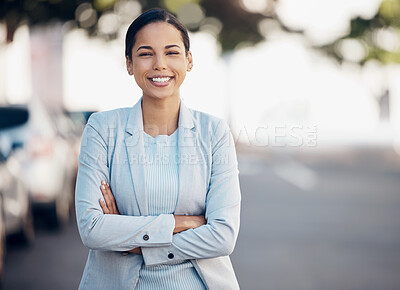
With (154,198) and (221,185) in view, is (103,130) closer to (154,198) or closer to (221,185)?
(154,198)

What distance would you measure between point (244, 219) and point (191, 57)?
23.7 ft

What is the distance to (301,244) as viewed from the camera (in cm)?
780

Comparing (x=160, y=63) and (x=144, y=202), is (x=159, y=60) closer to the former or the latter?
(x=160, y=63)

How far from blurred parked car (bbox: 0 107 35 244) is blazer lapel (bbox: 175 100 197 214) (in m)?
4.20

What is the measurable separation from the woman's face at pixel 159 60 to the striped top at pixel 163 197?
218mm

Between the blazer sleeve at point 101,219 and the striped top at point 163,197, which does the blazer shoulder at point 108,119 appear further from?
the striped top at point 163,197

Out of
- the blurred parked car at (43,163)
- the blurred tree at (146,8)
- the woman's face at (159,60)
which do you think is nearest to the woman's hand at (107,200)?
the woman's face at (159,60)

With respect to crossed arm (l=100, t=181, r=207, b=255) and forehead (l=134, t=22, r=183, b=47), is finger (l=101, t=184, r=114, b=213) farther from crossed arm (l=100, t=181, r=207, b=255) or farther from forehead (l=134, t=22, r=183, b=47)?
forehead (l=134, t=22, r=183, b=47)

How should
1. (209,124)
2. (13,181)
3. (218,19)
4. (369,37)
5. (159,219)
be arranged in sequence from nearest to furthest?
(159,219), (209,124), (13,181), (218,19), (369,37)

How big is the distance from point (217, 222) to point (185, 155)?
1.07ft

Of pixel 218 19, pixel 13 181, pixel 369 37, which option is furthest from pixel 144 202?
pixel 369 37

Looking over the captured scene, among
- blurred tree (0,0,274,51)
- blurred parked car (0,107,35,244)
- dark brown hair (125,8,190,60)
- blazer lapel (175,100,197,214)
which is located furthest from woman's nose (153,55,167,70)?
blurred tree (0,0,274,51)

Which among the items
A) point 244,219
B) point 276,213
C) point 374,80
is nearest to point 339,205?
point 276,213

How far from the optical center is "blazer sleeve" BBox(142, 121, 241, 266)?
2475 millimetres
